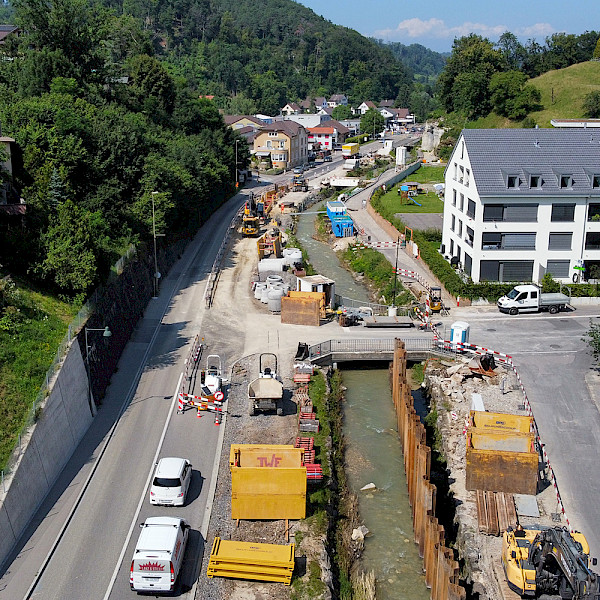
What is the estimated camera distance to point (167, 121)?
71.4 meters

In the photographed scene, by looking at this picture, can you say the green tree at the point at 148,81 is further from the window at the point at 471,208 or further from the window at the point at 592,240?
the window at the point at 592,240

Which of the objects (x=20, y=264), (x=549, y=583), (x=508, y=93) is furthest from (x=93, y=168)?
(x=508, y=93)

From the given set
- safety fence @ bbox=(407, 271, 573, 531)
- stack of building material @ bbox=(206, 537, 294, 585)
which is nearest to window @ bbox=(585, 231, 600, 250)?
safety fence @ bbox=(407, 271, 573, 531)

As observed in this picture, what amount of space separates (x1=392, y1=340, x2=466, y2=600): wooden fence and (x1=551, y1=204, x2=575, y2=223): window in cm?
1765

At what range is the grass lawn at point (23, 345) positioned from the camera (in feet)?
75.6

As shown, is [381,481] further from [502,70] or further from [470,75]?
[502,70]

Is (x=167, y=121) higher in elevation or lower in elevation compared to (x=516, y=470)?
higher

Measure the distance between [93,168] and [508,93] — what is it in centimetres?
6496

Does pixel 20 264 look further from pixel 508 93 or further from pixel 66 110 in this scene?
pixel 508 93

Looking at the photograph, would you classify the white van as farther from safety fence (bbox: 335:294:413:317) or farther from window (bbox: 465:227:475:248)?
window (bbox: 465:227:475:248)

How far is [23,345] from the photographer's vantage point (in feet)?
85.9

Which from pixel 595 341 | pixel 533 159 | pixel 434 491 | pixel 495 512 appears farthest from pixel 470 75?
pixel 434 491

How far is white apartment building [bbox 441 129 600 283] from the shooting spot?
136ft

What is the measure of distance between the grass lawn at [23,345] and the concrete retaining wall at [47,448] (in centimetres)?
60
